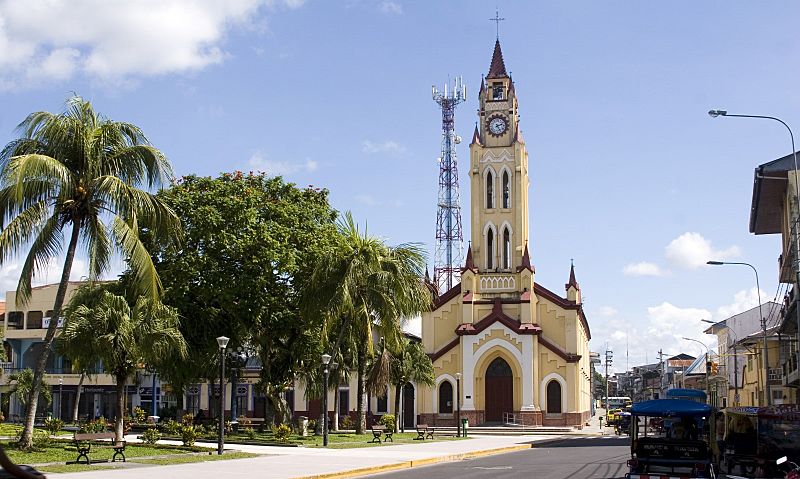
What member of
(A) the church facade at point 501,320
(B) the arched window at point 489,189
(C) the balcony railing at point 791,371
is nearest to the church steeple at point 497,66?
(A) the church facade at point 501,320

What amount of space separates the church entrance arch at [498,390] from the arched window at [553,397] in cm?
247

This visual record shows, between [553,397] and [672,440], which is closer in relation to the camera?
[672,440]

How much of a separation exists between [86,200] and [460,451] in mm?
16338

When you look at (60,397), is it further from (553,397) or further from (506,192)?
(506,192)

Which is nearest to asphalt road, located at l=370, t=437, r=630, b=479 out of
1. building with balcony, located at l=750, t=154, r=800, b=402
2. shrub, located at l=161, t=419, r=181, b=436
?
shrub, located at l=161, t=419, r=181, b=436

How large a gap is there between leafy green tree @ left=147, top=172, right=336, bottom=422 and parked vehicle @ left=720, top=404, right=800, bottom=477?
17816 mm

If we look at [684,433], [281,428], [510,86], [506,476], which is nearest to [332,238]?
[281,428]

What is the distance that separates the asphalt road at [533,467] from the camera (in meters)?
23.0

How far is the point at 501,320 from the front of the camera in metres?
60.6

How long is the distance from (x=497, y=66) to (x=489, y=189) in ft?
30.8

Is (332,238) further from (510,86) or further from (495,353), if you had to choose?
(510,86)

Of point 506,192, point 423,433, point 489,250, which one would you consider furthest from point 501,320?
point 423,433

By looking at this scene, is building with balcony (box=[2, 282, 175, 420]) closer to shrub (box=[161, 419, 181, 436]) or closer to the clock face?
the clock face

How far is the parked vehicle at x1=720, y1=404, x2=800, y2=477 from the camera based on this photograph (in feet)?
77.9
